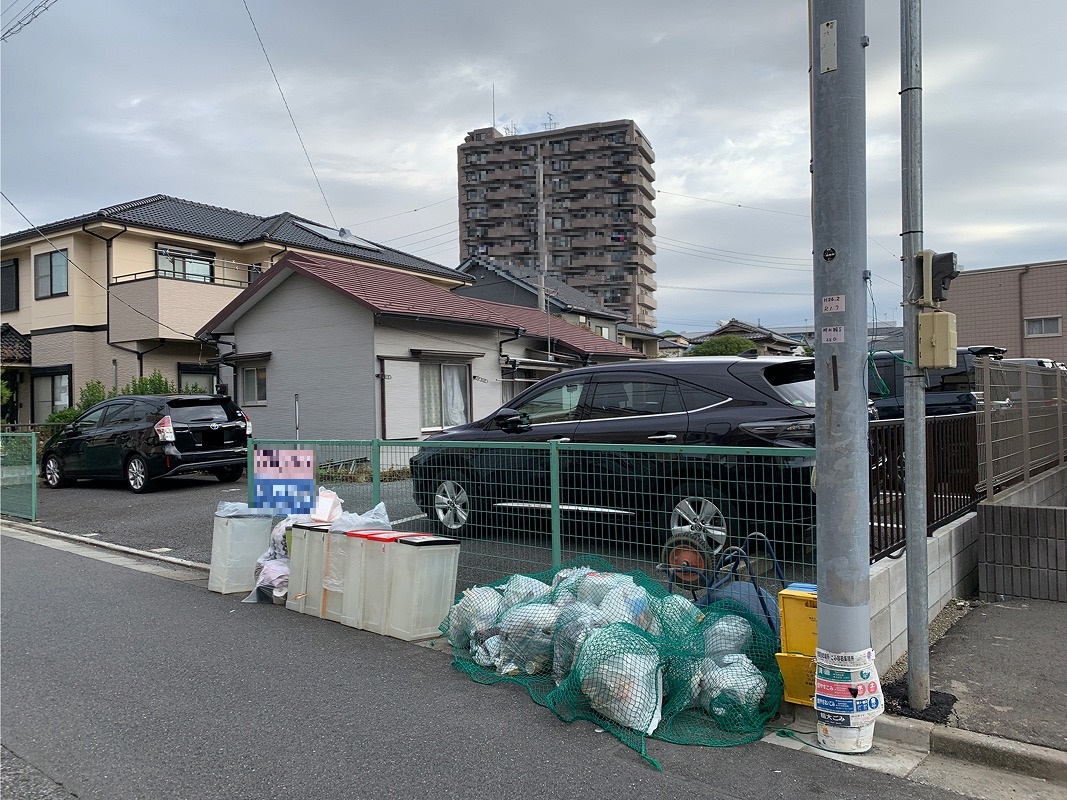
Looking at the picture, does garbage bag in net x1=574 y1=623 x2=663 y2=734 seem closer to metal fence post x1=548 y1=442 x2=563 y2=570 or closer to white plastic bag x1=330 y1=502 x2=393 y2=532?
metal fence post x1=548 y1=442 x2=563 y2=570

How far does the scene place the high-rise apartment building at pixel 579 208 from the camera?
74.3 meters

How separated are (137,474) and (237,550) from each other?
747cm

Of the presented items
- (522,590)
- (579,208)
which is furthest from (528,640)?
(579,208)

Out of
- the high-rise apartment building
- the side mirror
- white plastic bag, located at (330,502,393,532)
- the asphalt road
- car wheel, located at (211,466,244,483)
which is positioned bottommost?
the asphalt road

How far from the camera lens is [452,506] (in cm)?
627

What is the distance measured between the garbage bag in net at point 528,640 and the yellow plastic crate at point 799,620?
1254 mm

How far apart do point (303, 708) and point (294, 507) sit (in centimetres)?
295

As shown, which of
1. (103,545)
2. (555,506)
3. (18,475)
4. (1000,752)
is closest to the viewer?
(1000,752)

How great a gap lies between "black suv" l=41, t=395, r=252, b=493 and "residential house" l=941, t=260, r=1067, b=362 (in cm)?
2425

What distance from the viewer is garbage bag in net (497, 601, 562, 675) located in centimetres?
452

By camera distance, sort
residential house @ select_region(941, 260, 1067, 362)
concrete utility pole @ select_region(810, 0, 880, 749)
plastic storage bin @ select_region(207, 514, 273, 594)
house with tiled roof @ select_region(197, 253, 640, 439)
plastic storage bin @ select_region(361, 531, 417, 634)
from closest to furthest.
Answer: concrete utility pole @ select_region(810, 0, 880, 749), plastic storage bin @ select_region(361, 531, 417, 634), plastic storage bin @ select_region(207, 514, 273, 594), house with tiled roof @ select_region(197, 253, 640, 439), residential house @ select_region(941, 260, 1067, 362)

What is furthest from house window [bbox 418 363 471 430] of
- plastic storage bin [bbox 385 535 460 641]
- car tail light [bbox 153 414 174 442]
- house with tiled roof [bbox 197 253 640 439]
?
plastic storage bin [bbox 385 535 460 641]

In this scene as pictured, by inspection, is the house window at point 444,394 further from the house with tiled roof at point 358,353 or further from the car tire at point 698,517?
the car tire at point 698,517

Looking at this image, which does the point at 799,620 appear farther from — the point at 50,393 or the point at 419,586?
the point at 50,393
